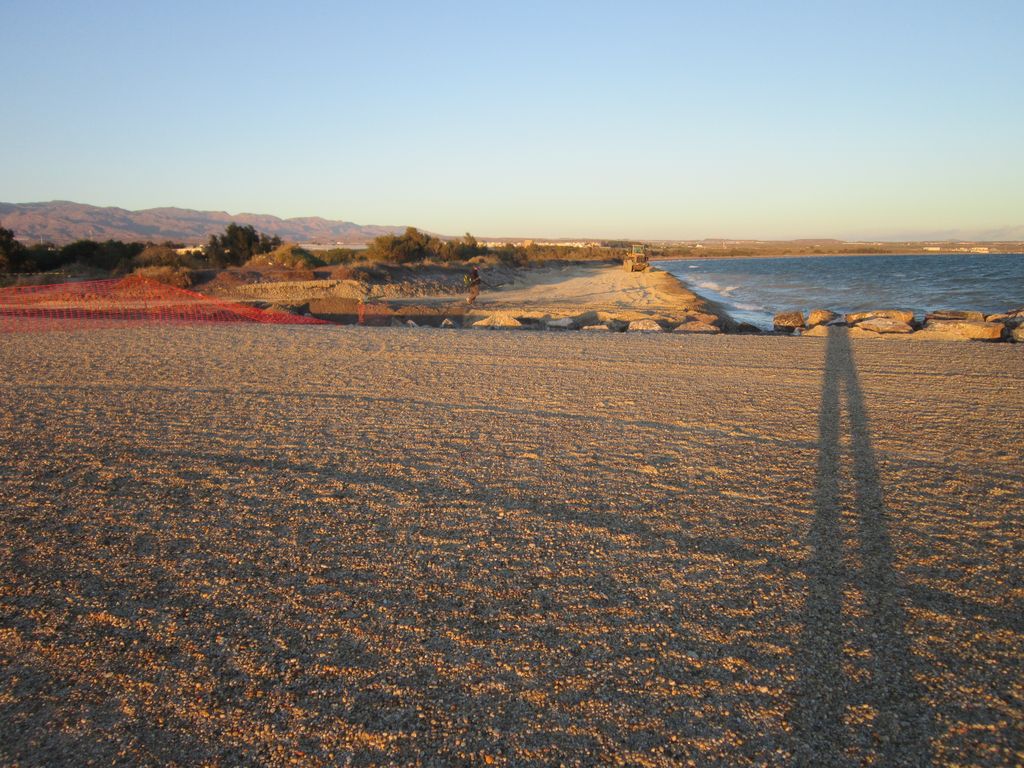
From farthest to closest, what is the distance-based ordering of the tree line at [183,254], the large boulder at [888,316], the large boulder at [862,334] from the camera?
1. the tree line at [183,254]
2. the large boulder at [888,316]
3. the large boulder at [862,334]

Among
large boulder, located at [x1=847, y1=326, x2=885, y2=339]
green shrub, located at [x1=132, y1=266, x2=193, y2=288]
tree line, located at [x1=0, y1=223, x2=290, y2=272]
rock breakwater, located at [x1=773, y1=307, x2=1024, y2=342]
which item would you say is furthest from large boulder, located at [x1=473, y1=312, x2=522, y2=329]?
tree line, located at [x1=0, y1=223, x2=290, y2=272]

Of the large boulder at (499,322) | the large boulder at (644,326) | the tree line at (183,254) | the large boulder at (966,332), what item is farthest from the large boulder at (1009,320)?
the tree line at (183,254)

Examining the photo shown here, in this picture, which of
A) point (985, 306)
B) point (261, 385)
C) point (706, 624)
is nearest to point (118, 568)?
point (706, 624)

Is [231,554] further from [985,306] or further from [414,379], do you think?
[985,306]

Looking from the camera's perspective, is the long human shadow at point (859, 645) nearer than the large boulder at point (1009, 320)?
Yes

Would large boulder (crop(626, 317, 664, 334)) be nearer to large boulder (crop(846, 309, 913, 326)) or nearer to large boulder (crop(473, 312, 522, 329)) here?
large boulder (crop(473, 312, 522, 329))

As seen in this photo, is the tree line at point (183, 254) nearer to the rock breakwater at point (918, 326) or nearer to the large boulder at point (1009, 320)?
the rock breakwater at point (918, 326)

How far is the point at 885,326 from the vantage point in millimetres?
15797

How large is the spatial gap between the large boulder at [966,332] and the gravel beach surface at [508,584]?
8298mm

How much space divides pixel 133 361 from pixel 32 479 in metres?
5.77

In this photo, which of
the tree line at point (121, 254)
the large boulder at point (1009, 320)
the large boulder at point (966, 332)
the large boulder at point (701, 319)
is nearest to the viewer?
the large boulder at point (966, 332)

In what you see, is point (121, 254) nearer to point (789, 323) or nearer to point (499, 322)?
point (499, 322)

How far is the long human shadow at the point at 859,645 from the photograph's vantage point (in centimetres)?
239

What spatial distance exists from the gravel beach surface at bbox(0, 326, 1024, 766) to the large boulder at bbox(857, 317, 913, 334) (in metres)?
9.04
